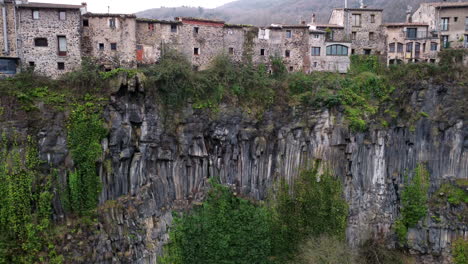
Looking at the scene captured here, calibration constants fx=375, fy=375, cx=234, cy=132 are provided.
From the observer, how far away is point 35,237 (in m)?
20.0

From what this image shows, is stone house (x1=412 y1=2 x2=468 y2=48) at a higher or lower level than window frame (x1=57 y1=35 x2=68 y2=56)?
higher

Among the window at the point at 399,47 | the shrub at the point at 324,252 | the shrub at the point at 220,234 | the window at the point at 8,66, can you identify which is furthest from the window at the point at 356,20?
the window at the point at 8,66

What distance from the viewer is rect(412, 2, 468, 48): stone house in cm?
3253

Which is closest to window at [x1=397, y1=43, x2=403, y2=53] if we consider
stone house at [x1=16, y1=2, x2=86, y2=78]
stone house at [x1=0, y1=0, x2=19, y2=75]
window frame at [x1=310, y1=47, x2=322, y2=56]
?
window frame at [x1=310, y1=47, x2=322, y2=56]

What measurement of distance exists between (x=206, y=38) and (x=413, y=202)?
63.5ft

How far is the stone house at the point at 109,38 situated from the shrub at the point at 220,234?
11.3 metres

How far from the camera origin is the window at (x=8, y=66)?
2392 cm

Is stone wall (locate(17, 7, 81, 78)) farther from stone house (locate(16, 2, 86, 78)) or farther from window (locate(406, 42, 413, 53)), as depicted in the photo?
window (locate(406, 42, 413, 53))

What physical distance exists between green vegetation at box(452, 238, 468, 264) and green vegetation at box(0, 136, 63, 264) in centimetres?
2521

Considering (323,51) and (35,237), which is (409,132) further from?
(35,237)

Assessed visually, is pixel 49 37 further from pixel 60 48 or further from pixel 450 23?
pixel 450 23

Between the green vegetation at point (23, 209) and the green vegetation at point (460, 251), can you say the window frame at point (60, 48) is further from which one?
the green vegetation at point (460, 251)

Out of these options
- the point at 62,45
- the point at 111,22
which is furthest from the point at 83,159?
the point at 111,22

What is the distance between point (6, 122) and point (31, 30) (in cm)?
723
